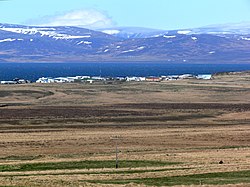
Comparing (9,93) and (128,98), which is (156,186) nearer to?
(128,98)

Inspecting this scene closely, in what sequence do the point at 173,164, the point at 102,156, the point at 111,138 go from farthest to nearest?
the point at 111,138
the point at 102,156
the point at 173,164

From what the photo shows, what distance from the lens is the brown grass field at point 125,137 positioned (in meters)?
31.1

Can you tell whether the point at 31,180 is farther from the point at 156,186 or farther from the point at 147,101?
the point at 147,101

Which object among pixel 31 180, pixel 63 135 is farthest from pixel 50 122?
pixel 31 180

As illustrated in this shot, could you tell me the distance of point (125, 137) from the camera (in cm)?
5531

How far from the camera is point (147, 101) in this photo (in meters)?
97.8

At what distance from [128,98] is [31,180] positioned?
7452 centimetres

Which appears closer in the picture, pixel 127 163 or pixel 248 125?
pixel 127 163

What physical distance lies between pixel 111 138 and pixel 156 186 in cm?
2694

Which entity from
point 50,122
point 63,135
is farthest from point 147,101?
point 63,135

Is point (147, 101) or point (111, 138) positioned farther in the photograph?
point (147, 101)

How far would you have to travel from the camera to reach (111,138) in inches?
2144

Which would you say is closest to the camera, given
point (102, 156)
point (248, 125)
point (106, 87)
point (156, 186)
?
point (156, 186)

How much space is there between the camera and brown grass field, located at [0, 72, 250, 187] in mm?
31094
